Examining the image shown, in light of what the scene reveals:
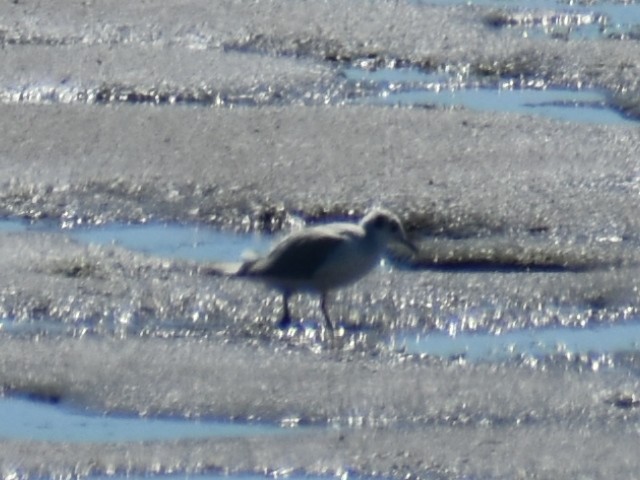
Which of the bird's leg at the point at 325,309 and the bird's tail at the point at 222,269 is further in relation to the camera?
the bird's tail at the point at 222,269

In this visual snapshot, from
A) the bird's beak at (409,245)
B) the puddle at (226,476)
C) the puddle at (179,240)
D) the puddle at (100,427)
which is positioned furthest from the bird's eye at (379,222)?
the puddle at (226,476)

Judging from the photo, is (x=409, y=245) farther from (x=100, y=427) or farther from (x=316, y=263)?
(x=100, y=427)

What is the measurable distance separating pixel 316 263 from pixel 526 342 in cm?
87

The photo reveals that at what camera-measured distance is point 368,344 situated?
6.87 meters

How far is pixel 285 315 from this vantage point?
712 centimetres

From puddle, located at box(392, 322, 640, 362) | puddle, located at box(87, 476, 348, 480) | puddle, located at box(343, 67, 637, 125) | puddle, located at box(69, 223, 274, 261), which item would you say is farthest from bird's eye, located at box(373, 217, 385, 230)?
puddle, located at box(343, 67, 637, 125)

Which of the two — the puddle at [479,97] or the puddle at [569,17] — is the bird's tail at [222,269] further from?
the puddle at [569,17]

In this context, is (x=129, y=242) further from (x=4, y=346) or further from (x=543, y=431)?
(x=543, y=431)

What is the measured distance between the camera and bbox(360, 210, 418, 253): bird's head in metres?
7.38

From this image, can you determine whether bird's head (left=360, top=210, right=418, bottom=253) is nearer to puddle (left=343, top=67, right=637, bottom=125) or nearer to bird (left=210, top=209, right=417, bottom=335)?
bird (left=210, top=209, right=417, bottom=335)

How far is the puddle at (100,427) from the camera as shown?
604 cm

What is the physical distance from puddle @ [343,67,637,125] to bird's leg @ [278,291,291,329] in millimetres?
2507

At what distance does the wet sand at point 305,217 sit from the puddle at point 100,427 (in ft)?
0.24

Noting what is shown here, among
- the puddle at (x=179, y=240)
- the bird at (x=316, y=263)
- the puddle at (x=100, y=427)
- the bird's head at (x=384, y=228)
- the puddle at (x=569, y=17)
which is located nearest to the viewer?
the puddle at (x=100, y=427)
